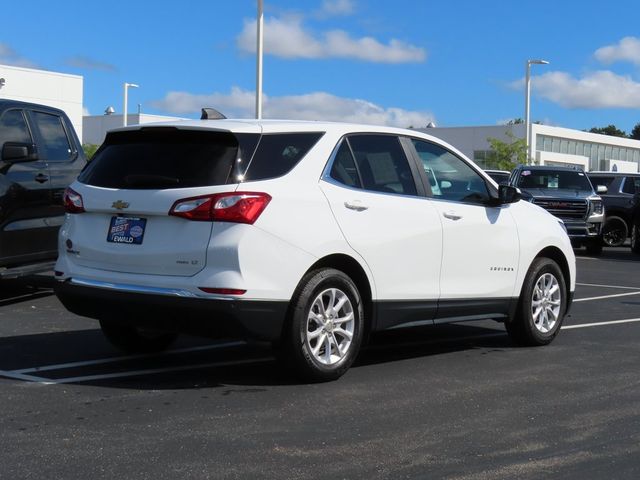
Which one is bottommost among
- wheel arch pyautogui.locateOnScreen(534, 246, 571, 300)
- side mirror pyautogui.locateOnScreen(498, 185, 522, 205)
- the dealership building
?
wheel arch pyautogui.locateOnScreen(534, 246, 571, 300)

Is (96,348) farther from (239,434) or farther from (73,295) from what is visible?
(239,434)

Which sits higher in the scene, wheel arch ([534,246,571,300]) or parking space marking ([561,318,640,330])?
wheel arch ([534,246,571,300])

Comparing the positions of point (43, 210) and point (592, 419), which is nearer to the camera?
point (592, 419)

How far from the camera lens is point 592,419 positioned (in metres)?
5.63

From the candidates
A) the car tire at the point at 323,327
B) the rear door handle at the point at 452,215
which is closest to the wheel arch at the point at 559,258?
the rear door handle at the point at 452,215

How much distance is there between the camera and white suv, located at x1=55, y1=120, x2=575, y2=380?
601 centimetres

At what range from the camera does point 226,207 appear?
5973 millimetres

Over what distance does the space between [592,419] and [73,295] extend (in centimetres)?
352

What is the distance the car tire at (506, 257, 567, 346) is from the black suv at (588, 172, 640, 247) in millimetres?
14594

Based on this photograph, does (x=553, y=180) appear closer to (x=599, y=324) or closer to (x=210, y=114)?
(x=599, y=324)

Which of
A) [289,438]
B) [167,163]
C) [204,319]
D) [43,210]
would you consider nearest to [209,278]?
[204,319]

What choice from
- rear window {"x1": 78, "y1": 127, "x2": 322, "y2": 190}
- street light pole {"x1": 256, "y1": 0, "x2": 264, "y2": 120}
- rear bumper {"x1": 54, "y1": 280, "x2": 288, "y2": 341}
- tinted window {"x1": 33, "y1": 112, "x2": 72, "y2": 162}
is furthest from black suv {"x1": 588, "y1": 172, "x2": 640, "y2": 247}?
rear bumper {"x1": 54, "y1": 280, "x2": 288, "y2": 341}

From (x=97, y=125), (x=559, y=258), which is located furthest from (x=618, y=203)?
(x=97, y=125)

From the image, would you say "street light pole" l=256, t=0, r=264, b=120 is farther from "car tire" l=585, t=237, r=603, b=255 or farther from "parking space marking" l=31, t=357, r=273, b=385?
"parking space marking" l=31, t=357, r=273, b=385
